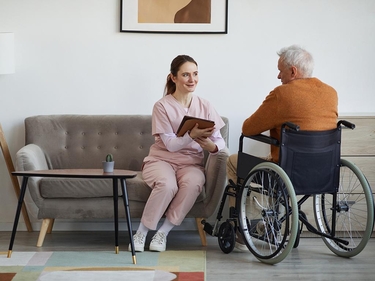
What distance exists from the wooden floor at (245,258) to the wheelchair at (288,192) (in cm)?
8

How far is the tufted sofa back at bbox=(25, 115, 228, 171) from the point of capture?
15.8 feet

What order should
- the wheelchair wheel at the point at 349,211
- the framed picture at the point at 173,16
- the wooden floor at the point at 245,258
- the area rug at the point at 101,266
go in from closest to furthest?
A: the area rug at the point at 101,266 → the wooden floor at the point at 245,258 → the wheelchair wheel at the point at 349,211 → the framed picture at the point at 173,16

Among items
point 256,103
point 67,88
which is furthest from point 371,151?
point 67,88

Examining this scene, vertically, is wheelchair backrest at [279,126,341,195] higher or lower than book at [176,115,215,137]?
lower

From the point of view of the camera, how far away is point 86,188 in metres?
4.34

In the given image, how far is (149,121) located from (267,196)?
1250 millimetres

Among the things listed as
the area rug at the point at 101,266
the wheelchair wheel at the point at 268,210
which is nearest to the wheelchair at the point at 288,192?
the wheelchair wheel at the point at 268,210

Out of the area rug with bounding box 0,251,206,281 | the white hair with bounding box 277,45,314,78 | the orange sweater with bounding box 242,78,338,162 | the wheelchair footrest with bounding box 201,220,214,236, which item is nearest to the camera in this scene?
the area rug with bounding box 0,251,206,281

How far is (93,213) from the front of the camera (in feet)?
14.4

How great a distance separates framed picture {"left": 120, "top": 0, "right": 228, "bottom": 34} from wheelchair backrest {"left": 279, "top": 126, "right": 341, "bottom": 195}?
1.51m

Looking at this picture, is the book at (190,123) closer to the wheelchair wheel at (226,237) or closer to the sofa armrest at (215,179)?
the sofa armrest at (215,179)

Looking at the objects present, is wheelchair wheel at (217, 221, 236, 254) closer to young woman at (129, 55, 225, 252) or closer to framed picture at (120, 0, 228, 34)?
young woman at (129, 55, 225, 252)

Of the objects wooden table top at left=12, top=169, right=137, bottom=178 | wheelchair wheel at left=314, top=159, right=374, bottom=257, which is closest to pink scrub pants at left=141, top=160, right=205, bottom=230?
wooden table top at left=12, top=169, right=137, bottom=178

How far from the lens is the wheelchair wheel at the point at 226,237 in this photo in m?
4.09
